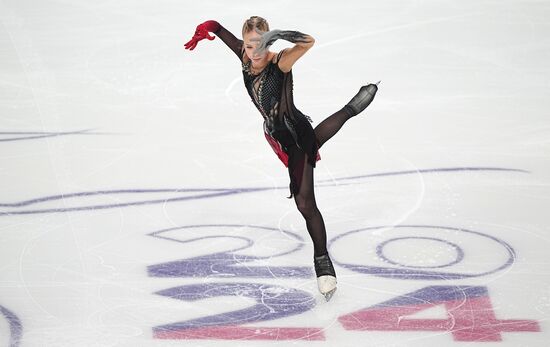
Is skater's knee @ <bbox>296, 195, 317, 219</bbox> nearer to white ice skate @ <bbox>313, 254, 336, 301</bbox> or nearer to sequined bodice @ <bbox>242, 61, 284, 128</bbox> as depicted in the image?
white ice skate @ <bbox>313, 254, 336, 301</bbox>

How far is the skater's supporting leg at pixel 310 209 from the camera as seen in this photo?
4457 mm

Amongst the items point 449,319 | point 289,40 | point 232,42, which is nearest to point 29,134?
point 232,42

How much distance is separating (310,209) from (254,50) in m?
0.81

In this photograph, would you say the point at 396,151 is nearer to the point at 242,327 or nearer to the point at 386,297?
the point at 386,297

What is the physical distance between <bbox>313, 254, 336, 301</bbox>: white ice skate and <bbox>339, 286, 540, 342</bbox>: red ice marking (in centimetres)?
19

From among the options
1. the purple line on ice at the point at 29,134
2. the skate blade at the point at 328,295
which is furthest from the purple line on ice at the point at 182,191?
the skate blade at the point at 328,295

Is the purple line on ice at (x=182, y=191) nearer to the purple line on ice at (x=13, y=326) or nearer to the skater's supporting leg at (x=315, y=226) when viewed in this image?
the purple line on ice at (x=13, y=326)

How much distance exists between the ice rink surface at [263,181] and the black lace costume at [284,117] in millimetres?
629

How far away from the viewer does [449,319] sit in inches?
163

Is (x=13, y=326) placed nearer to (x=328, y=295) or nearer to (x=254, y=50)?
(x=328, y=295)

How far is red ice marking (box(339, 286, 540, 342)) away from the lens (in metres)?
4.01

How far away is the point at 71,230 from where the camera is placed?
17.3ft

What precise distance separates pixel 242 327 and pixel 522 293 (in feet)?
4.40

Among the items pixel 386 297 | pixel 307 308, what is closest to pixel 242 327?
pixel 307 308
